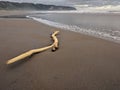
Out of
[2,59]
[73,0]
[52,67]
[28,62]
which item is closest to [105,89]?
[52,67]

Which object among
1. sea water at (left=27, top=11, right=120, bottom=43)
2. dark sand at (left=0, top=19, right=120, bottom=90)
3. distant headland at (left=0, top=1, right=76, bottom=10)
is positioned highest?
dark sand at (left=0, top=19, right=120, bottom=90)

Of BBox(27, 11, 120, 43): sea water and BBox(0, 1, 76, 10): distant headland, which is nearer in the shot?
BBox(27, 11, 120, 43): sea water

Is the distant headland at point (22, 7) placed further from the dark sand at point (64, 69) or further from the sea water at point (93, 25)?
the dark sand at point (64, 69)

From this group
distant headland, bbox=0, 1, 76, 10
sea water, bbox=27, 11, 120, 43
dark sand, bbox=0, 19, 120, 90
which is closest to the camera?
dark sand, bbox=0, 19, 120, 90

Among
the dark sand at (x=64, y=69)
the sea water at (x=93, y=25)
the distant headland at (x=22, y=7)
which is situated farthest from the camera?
the distant headland at (x=22, y=7)

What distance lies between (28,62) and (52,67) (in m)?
0.61

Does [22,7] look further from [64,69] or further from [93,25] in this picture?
[64,69]

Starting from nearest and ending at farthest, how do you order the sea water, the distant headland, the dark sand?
the dark sand < the sea water < the distant headland

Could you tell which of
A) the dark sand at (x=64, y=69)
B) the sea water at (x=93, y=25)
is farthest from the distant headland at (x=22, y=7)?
the dark sand at (x=64, y=69)

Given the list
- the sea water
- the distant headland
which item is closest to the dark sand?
the sea water

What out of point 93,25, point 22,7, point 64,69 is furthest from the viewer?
point 22,7

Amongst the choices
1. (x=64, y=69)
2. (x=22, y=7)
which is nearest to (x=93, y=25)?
(x=64, y=69)

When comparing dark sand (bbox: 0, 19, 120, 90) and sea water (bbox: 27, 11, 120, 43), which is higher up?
dark sand (bbox: 0, 19, 120, 90)

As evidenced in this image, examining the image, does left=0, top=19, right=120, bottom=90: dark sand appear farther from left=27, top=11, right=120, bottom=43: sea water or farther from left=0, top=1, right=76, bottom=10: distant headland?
left=0, top=1, right=76, bottom=10: distant headland
